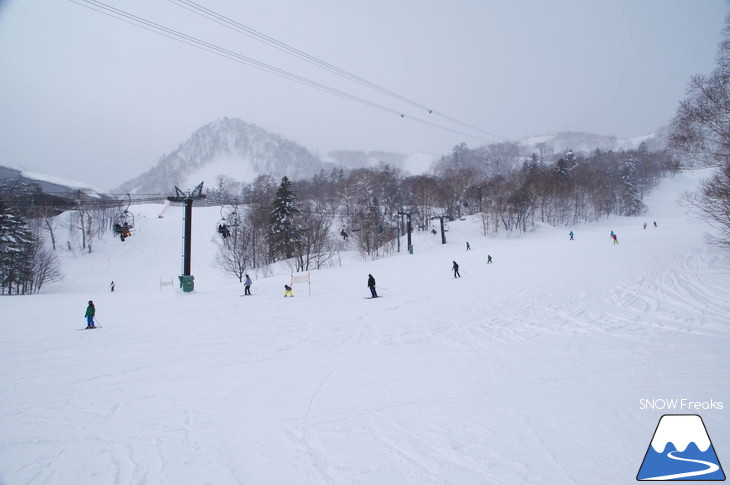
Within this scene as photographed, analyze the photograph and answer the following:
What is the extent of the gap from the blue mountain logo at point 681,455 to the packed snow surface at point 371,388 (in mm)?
159

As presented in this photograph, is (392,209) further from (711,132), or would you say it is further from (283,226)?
(711,132)

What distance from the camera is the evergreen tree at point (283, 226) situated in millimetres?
41719

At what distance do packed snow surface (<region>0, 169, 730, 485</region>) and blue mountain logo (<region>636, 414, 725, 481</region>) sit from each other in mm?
159

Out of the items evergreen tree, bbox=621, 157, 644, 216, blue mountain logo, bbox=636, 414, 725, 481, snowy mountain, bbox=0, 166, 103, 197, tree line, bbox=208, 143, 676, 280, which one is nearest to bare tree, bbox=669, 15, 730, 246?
blue mountain logo, bbox=636, 414, 725, 481

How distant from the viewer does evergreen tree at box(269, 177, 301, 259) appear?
137 ft

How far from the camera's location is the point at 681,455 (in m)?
3.82

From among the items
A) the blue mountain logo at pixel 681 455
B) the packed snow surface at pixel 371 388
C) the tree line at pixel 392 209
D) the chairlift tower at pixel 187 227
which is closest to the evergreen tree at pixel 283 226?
the tree line at pixel 392 209

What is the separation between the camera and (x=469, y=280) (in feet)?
73.3

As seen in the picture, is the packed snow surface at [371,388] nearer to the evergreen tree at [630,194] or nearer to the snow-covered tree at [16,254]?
the snow-covered tree at [16,254]

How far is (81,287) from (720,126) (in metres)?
68.7

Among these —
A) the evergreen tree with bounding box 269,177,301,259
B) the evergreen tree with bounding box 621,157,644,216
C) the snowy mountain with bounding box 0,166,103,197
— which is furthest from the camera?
the evergreen tree with bounding box 621,157,644,216

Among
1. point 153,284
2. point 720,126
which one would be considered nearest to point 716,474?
point 720,126

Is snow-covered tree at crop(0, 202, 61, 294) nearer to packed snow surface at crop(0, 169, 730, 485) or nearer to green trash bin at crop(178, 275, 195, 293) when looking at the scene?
green trash bin at crop(178, 275, 195, 293)

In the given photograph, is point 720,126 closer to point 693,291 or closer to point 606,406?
point 693,291
